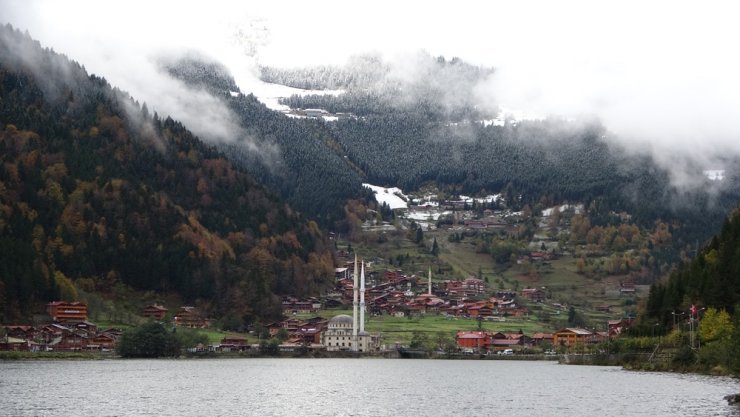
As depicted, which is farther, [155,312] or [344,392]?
[155,312]

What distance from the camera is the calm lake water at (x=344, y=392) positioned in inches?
3342

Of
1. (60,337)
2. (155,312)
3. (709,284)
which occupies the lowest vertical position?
(60,337)

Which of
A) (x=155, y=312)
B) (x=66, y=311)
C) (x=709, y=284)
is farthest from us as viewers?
(x=155, y=312)

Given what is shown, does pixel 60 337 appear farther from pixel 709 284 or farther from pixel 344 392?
pixel 709 284

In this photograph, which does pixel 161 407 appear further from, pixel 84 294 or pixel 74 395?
pixel 84 294

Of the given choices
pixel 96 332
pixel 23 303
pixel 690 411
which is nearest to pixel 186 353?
pixel 96 332

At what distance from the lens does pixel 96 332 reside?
179 meters

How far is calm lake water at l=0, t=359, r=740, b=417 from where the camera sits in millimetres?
84875

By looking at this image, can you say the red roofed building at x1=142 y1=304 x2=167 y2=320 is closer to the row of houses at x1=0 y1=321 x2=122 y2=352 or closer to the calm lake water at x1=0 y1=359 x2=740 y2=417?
the row of houses at x1=0 y1=321 x2=122 y2=352

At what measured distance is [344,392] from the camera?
106438 mm

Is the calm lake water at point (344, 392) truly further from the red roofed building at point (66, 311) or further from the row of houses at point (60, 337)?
the red roofed building at point (66, 311)

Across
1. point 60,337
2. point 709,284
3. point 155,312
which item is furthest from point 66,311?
point 709,284

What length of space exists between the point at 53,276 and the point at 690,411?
425 feet

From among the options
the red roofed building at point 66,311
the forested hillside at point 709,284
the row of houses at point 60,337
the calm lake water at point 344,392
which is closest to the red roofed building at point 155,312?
the red roofed building at point 66,311
